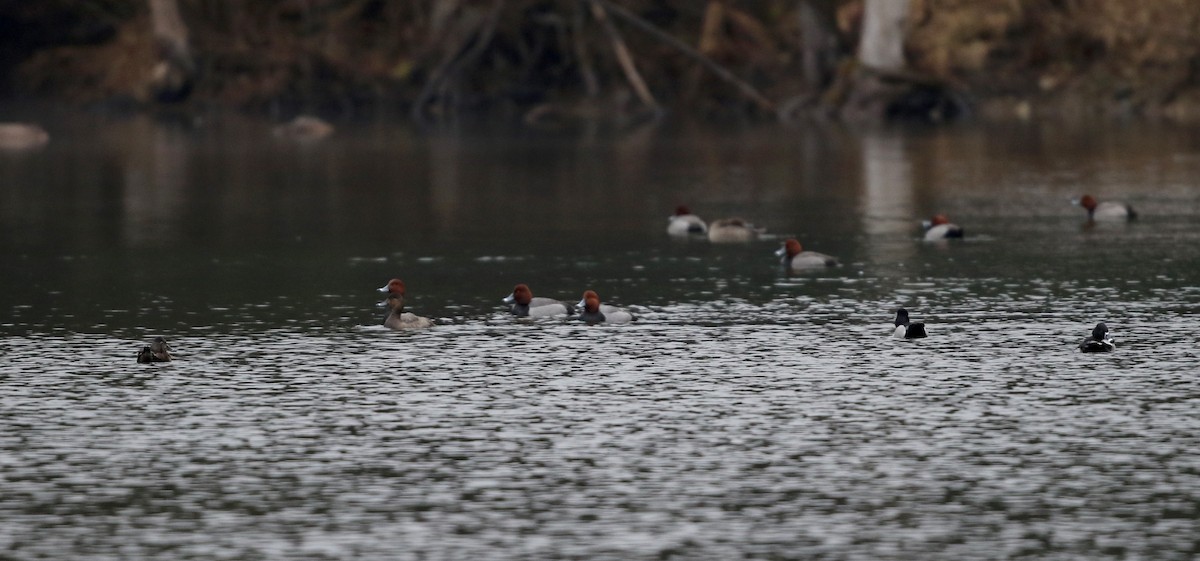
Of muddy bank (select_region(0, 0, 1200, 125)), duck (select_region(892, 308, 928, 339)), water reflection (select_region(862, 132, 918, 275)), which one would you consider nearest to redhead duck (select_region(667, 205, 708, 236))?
water reflection (select_region(862, 132, 918, 275))

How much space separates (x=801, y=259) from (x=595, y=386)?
8427mm

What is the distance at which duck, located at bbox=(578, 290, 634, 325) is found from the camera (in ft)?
68.5

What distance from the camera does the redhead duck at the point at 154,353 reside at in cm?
1877

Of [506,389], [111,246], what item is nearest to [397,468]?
[506,389]

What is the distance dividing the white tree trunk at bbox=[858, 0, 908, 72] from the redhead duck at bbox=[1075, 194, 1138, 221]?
3342cm

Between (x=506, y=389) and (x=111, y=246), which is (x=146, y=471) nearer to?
(x=506, y=389)

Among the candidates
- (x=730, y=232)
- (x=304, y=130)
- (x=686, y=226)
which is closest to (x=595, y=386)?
(x=730, y=232)

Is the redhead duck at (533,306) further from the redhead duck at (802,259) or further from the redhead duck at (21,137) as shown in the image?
the redhead duck at (21,137)

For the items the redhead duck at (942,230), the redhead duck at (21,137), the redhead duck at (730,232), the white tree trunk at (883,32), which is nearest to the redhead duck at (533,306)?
the redhead duck at (730,232)

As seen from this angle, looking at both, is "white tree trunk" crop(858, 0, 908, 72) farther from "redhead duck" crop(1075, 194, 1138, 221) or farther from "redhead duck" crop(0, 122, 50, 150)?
"redhead duck" crop(1075, 194, 1138, 221)

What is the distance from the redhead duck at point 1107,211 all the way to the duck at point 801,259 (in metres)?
7.23

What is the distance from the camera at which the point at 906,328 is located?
65.7 feet

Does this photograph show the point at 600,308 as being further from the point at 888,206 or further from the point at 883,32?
the point at 883,32

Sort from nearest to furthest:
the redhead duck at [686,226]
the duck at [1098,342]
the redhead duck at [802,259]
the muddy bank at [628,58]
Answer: the duck at [1098,342], the redhead duck at [802,259], the redhead duck at [686,226], the muddy bank at [628,58]
